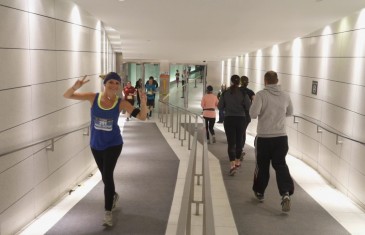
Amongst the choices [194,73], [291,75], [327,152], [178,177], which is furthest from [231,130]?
→ [194,73]

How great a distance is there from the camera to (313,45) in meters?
7.29

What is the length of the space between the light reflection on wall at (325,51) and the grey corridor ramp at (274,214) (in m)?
2.00

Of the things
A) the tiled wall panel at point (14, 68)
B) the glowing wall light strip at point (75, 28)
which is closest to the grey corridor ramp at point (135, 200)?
the tiled wall panel at point (14, 68)

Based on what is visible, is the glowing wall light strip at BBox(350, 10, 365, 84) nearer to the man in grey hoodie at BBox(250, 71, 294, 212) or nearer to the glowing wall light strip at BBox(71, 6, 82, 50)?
the man in grey hoodie at BBox(250, 71, 294, 212)

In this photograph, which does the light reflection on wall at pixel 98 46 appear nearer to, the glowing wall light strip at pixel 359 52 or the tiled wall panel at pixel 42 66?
the tiled wall panel at pixel 42 66

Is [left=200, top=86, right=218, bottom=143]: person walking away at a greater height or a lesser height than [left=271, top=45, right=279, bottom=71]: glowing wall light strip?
lesser

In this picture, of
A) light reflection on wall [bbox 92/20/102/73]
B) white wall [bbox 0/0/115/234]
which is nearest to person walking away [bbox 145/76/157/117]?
light reflection on wall [bbox 92/20/102/73]

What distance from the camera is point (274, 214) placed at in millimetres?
4512

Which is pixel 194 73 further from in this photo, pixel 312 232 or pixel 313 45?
pixel 312 232

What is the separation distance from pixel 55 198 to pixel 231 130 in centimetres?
269

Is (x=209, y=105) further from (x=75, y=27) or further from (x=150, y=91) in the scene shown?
(x=150, y=91)

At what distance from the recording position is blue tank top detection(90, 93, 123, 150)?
3934 millimetres

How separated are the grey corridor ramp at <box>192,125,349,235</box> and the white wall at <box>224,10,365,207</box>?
70cm

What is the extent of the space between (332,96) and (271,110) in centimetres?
216
